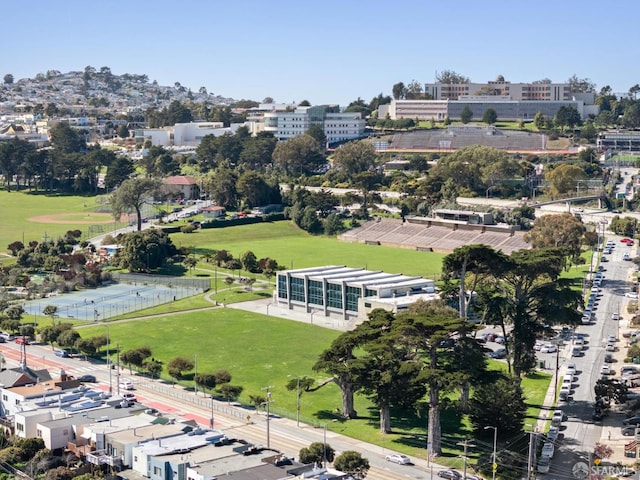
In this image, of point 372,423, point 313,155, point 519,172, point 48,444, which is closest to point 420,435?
point 372,423

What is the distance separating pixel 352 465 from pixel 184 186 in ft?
332

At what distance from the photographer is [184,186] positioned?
459 ft

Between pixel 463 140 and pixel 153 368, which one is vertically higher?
pixel 463 140

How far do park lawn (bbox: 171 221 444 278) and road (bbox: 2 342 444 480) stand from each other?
3574 cm

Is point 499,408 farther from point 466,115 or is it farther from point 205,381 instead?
point 466,115

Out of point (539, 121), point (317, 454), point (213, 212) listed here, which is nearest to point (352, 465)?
point (317, 454)

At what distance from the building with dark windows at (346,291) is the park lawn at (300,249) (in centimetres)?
Answer: 1344

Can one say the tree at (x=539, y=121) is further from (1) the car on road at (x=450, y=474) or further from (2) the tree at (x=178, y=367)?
(1) the car on road at (x=450, y=474)

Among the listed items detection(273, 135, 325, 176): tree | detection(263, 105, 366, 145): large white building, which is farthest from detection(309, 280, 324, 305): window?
detection(263, 105, 366, 145): large white building

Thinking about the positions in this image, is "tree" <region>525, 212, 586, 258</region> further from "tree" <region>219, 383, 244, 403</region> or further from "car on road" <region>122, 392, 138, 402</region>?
"car on road" <region>122, 392, 138, 402</region>

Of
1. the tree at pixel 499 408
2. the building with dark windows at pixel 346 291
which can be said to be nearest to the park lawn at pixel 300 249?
the building with dark windows at pixel 346 291

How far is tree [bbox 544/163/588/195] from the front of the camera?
129750 millimetres

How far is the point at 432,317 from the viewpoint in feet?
167

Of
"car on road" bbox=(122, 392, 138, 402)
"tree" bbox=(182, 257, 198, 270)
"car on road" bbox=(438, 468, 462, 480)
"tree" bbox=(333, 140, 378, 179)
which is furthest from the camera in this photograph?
"tree" bbox=(333, 140, 378, 179)
